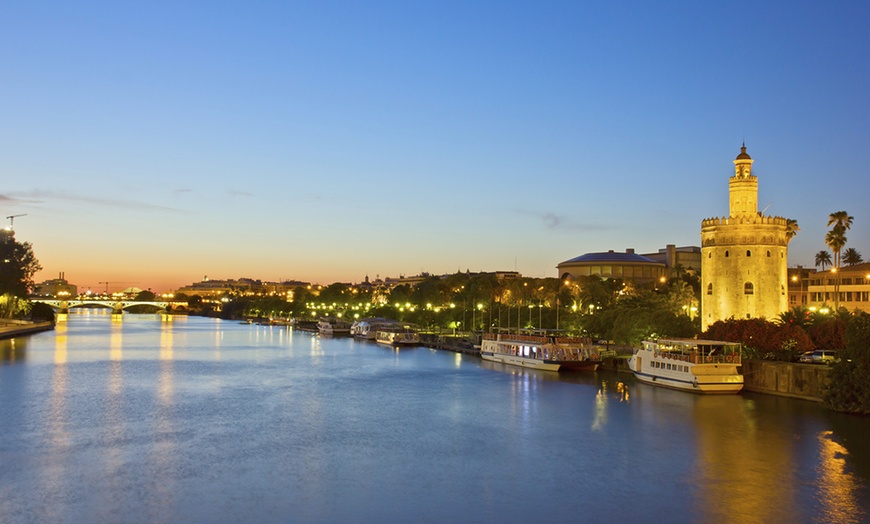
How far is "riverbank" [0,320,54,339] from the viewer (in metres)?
96.3

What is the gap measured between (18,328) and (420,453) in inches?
3641

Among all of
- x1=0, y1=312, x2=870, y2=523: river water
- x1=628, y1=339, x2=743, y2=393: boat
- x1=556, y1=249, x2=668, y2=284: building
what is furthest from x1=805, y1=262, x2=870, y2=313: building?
x1=556, y1=249, x2=668, y2=284: building

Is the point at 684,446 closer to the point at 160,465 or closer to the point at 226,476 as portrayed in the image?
the point at 226,476

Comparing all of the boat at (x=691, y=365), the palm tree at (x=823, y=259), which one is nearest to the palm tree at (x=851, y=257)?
the palm tree at (x=823, y=259)

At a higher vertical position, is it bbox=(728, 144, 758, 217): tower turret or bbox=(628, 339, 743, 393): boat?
bbox=(728, 144, 758, 217): tower turret

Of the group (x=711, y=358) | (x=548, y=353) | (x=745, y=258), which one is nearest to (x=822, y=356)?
(x=711, y=358)

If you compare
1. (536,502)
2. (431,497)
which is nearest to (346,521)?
(431,497)

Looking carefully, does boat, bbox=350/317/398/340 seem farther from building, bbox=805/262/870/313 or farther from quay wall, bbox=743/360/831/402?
quay wall, bbox=743/360/831/402

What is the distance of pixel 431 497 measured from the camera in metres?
24.0

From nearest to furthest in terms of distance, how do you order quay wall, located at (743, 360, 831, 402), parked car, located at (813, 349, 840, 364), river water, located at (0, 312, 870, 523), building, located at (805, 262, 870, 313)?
1. river water, located at (0, 312, 870, 523)
2. quay wall, located at (743, 360, 831, 402)
3. parked car, located at (813, 349, 840, 364)
4. building, located at (805, 262, 870, 313)

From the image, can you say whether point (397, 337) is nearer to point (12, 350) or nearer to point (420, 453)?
point (12, 350)

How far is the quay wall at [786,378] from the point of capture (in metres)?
40.6

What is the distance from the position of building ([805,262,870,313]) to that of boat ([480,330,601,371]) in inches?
1072

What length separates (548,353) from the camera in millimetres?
60188
